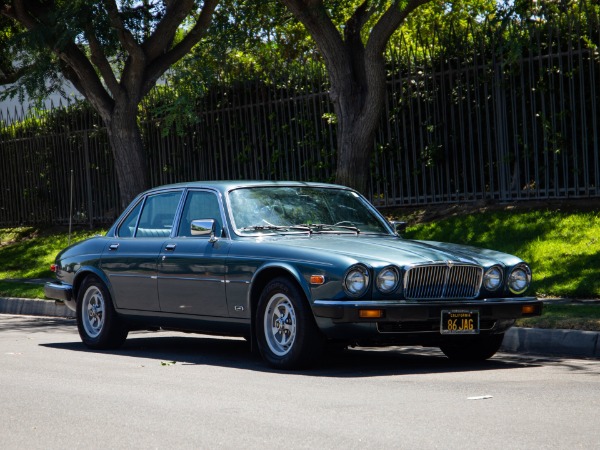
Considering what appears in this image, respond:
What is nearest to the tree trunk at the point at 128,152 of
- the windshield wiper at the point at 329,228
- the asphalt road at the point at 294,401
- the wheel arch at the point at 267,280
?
the asphalt road at the point at 294,401

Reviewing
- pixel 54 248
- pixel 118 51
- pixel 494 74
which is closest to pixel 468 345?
pixel 494 74

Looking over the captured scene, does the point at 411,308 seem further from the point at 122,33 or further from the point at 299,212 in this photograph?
the point at 122,33

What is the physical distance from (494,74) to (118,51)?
24.5 feet

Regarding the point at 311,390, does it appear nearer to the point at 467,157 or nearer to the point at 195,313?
the point at 195,313

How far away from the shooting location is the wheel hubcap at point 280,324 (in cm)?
893

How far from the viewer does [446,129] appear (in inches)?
701

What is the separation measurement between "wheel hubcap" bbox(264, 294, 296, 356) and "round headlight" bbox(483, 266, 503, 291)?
1.58m

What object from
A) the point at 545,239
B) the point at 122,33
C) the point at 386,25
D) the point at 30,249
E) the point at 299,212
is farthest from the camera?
the point at 30,249

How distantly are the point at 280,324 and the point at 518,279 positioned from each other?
199 cm

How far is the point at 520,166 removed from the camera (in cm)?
1695

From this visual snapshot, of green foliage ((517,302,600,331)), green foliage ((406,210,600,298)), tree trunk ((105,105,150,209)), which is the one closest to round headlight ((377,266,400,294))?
green foliage ((517,302,600,331))

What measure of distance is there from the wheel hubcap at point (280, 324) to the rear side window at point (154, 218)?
1759mm

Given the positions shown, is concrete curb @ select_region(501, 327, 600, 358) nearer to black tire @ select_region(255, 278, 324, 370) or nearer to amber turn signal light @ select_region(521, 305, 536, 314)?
amber turn signal light @ select_region(521, 305, 536, 314)

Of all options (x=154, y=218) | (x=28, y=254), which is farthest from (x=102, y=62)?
(x=154, y=218)
